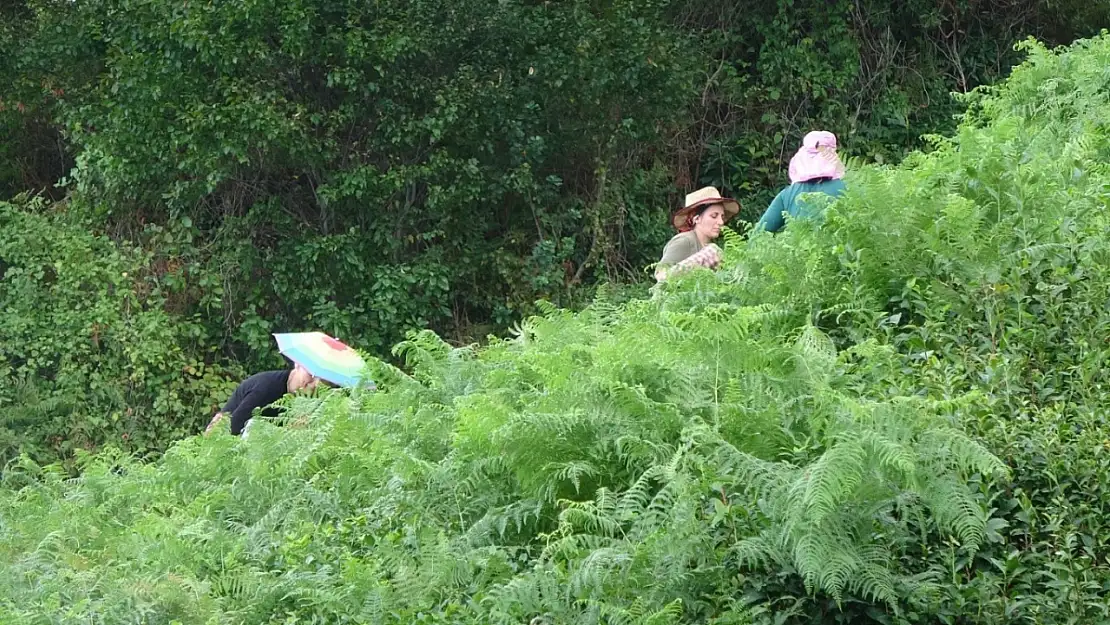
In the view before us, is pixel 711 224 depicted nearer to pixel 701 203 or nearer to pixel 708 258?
pixel 701 203

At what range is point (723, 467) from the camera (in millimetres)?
4883

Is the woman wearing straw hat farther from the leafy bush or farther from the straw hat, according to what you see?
the leafy bush

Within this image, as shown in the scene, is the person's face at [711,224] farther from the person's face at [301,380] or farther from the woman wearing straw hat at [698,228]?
the person's face at [301,380]

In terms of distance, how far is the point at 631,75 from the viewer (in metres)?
15.8

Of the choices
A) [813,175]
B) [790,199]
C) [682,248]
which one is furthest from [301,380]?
[813,175]

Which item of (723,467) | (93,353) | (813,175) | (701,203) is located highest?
(723,467)

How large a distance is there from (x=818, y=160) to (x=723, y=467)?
3.96 m

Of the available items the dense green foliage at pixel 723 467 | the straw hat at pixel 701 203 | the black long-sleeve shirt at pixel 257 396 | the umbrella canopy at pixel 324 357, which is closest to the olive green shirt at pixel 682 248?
the straw hat at pixel 701 203

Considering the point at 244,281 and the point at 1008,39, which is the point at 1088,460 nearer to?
the point at 244,281

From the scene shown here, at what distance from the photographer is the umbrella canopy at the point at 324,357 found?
839cm

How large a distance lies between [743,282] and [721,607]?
2.72 m

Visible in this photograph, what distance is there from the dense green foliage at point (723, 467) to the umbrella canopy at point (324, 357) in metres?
0.69

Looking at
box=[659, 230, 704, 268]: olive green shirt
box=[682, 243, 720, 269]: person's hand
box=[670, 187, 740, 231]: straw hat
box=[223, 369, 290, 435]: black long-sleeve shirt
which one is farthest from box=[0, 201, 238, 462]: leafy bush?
box=[682, 243, 720, 269]: person's hand

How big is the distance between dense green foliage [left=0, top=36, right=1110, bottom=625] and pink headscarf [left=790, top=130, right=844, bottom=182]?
63 centimetres
